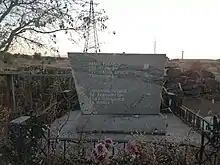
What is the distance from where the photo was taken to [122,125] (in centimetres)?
728

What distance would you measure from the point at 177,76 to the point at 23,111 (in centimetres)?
1225

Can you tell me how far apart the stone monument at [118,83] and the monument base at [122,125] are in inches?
3.9

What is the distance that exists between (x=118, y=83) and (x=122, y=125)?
0.91m

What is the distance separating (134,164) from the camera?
4.38 metres

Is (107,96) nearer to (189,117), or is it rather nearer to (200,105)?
(189,117)

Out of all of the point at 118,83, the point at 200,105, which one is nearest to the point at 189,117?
the point at 118,83

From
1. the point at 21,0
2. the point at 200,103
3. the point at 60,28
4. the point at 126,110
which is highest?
the point at 21,0

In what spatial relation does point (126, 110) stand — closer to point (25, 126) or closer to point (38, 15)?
point (38, 15)

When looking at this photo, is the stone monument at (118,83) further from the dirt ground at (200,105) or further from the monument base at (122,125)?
the dirt ground at (200,105)

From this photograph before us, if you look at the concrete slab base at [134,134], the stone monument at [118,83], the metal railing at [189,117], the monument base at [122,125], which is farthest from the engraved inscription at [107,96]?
the metal railing at [189,117]

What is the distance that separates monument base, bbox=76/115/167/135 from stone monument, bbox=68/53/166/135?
0.10 metres

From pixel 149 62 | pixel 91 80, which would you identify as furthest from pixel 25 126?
pixel 149 62

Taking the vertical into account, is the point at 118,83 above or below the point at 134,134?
above

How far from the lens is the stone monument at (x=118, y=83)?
7.61 metres
